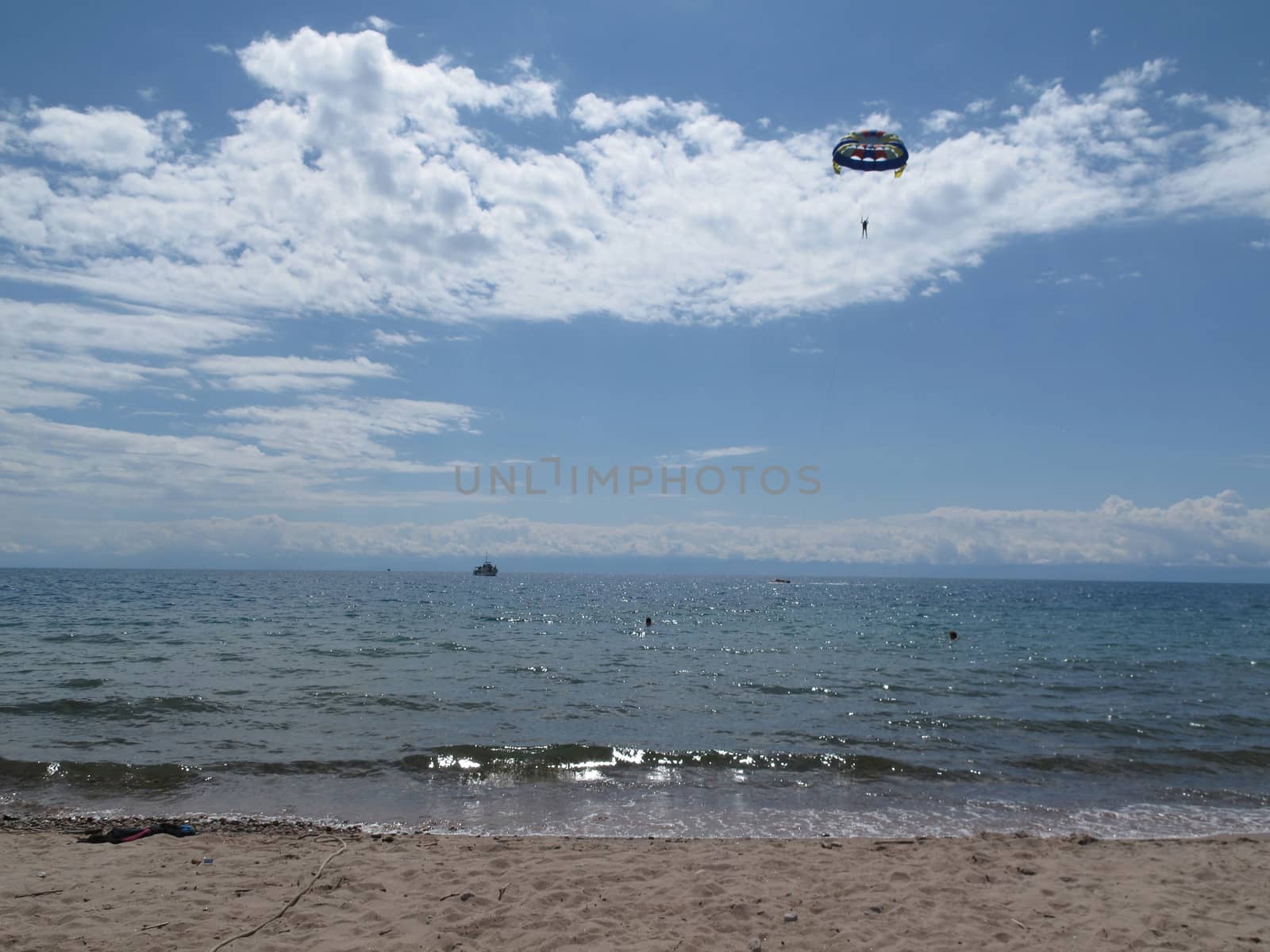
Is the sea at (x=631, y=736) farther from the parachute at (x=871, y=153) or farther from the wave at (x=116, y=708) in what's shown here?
the parachute at (x=871, y=153)

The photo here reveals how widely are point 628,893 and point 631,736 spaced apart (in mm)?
7999

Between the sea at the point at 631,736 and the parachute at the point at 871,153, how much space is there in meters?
16.0

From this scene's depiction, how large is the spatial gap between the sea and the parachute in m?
16.0

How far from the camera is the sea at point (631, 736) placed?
37.4ft

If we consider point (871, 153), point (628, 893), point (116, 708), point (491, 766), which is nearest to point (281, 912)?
point (628, 893)

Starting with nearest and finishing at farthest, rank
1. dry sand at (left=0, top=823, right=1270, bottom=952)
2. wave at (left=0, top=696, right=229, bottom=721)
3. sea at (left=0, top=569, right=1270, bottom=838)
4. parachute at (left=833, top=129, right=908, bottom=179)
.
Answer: dry sand at (left=0, top=823, right=1270, bottom=952), sea at (left=0, top=569, right=1270, bottom=838), wave at (left=0, top=696, right=229, bottom=721), parachute at (left=833, top=129, right=908, bottom=179)

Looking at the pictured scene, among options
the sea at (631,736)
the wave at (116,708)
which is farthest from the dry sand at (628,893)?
the wave at (116,708)

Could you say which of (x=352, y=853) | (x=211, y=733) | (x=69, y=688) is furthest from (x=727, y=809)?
(x=69, y=688)

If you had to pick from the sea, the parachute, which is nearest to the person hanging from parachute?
the parachute

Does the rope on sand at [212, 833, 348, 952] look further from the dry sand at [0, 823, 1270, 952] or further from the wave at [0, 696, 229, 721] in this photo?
the wave at [0, 696, 229, 721]

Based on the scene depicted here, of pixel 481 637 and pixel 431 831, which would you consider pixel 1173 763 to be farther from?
pixel 481 637

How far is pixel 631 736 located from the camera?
1592 cm

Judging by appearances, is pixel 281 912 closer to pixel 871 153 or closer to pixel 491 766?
pixel 491 766

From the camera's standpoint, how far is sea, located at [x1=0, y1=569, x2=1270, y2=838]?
37.4 feet
